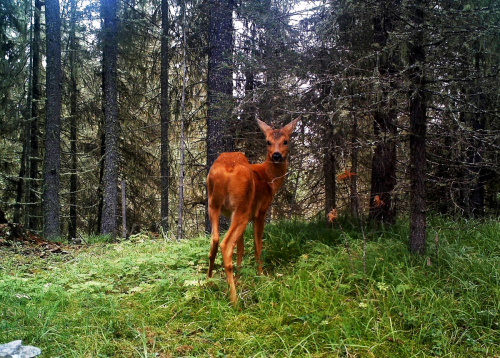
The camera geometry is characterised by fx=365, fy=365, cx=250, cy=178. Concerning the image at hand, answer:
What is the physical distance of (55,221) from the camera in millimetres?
11672

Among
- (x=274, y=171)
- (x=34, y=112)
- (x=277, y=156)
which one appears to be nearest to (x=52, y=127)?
(x=34, y=112)

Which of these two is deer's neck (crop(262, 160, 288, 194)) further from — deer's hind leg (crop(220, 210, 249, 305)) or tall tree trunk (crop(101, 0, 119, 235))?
tall tree trunk (crop(101, 0, 119, 235))

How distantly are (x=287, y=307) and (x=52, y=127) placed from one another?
10.6m

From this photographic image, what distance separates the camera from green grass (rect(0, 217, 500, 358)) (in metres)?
3.13

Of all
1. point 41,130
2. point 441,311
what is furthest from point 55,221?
point 441,311

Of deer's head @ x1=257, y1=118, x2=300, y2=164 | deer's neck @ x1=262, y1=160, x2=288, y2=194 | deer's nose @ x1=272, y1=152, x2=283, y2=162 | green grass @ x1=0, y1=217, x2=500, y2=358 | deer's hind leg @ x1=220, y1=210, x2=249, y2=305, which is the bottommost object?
green grass @ x1=0, y1=217, x2=500, y2=358

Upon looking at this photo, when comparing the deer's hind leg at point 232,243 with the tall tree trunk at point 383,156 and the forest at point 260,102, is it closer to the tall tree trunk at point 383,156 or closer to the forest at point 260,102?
the forest at point 260,102

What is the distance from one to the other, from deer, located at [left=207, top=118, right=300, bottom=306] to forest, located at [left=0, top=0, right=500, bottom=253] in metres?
0.53

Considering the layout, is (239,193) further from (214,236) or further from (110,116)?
(110,116)

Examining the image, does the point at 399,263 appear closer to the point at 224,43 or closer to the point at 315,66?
the point at 315,66

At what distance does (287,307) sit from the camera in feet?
12.3

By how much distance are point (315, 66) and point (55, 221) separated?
9.84m

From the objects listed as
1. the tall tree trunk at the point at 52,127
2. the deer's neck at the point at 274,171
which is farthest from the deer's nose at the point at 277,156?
the tall tree trunk at the point at 52,127

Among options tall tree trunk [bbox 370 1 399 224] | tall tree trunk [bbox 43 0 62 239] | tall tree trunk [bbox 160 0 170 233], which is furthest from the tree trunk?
tall tree trunk [bbox 43 0 62 239]
